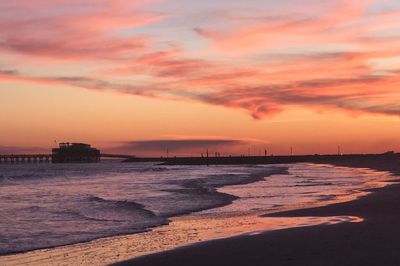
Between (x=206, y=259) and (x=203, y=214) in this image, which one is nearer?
(x=206, y=259)

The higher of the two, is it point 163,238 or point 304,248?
point 304,248

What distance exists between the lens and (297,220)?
21.2 metres

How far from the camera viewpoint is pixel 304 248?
14195 millimetres

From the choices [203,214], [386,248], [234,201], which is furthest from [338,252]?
[234,201]

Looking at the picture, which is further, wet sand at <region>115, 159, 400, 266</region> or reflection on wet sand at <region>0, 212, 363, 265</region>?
reflection on wet sand at <region>0, 212, 363, 265</region>

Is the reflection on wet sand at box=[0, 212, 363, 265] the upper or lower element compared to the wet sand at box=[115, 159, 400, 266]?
lower

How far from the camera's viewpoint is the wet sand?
12584 millimetres

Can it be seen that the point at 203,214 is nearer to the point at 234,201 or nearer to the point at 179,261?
the point at 234,201

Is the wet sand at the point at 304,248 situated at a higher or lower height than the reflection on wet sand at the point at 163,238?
higher

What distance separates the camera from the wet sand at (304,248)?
1258 centimetres

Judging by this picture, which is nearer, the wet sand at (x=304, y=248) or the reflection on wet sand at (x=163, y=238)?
the wet sand at (x=304, y=248)

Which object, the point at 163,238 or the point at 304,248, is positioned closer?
the point at 304,248

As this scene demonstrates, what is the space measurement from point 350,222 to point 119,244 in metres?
7.77

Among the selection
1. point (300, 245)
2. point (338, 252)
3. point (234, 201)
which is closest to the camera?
point (338, 252)
